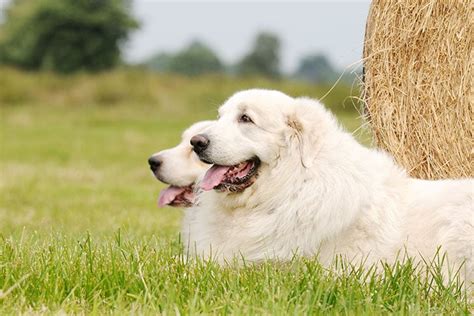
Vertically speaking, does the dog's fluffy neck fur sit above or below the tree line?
below

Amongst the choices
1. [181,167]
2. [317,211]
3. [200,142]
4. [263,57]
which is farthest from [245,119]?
[263,57]

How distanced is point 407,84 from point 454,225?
1682 millimetres

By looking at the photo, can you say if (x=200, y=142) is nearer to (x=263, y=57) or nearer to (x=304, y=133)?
(x=304, y=133)

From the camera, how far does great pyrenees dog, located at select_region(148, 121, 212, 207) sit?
234 inches

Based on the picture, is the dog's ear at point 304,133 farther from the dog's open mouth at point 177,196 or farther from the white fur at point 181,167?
the dog's open mouth at point 177,196

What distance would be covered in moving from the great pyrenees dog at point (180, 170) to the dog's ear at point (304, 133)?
1.35 meters

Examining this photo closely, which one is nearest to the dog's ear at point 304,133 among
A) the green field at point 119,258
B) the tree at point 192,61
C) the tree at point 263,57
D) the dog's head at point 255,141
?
the dog's head at point 255,141

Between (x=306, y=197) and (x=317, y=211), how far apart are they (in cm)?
11

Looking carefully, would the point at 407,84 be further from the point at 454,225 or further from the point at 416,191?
the point at 454,225

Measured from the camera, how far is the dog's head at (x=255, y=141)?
457 centimetres

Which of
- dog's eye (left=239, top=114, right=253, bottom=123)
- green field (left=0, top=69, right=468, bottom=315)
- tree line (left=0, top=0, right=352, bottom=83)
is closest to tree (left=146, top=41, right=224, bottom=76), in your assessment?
tree line (left=0, top=0, right=352, bottom=83)

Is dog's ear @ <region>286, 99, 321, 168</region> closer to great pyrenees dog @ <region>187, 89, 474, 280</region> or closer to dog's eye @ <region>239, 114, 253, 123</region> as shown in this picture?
great pyrenees dog @ <region>187, 89, 474, 280</region>

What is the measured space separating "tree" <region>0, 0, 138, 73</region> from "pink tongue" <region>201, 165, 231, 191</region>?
39.7m

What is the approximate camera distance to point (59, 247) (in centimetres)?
434
